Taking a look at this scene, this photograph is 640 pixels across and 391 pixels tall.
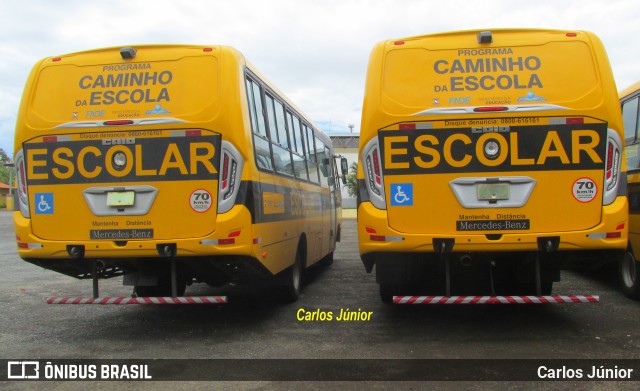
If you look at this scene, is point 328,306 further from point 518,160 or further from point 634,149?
point 634,149

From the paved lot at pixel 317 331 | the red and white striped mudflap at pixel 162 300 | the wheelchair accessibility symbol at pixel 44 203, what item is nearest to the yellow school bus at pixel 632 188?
the paved lot at pixel 317 331

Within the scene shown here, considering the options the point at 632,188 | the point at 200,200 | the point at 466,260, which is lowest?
the point at 466,260

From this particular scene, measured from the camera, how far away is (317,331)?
6016mm

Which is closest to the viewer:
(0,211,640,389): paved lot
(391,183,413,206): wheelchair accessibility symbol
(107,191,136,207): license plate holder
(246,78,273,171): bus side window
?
(0,211,640,389): paved lot

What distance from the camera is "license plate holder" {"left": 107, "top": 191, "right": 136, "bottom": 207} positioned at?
18.1 feet

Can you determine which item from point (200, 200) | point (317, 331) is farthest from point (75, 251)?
point (317, 331)

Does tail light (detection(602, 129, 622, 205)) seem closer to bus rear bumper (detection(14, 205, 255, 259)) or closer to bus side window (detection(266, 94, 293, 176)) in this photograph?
bus rear bumper (detection(14, 205, 255, 259))

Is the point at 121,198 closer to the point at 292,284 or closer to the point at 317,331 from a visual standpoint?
the point at 317,331

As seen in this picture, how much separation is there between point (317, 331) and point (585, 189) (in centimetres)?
316

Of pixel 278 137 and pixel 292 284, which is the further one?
pixel 292 284

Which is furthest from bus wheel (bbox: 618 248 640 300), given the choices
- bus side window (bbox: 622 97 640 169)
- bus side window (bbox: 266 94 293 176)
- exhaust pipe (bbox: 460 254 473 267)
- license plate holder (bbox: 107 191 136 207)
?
license plate holder (bbox: 107 191 136 207)

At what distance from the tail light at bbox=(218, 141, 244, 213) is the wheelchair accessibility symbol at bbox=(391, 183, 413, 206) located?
1567mm

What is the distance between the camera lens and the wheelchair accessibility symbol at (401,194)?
535 cm

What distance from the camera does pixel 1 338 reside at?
5914 mm
